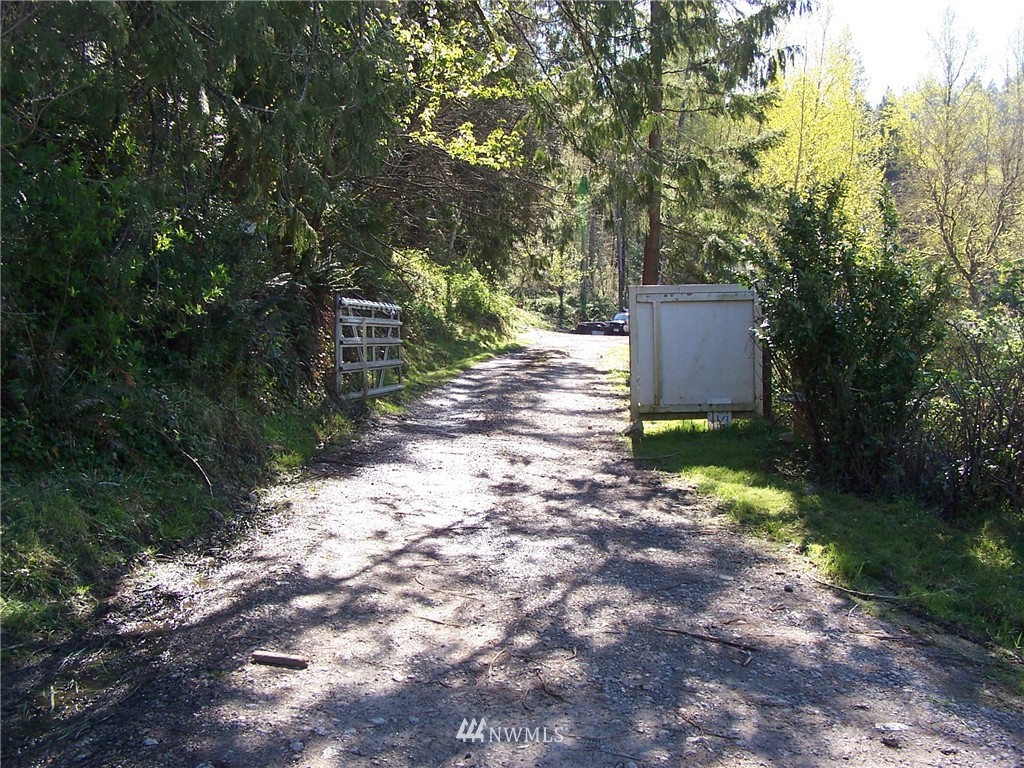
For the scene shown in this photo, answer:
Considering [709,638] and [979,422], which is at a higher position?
[979,422]

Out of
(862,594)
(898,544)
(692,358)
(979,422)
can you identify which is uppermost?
(692,358)

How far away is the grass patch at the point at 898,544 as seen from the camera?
535cm

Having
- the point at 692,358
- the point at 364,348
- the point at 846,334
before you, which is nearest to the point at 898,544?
the point at 846,334

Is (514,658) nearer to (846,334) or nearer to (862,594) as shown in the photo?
(862,594)

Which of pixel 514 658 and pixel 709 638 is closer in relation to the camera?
pixel 514 658

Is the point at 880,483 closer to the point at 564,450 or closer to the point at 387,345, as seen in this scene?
the point at 564,450

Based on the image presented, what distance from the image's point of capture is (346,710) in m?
3.83

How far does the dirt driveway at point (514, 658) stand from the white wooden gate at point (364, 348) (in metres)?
5.15

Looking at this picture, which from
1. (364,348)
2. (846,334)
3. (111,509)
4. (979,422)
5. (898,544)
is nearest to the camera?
(111,509)

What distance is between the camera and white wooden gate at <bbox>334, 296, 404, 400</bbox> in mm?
12648

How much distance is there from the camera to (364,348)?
44.1 feet

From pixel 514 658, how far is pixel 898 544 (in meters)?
3.53

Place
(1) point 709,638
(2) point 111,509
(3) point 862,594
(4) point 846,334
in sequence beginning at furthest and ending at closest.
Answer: (4) point 846,334
(2) point 111,509
(3) point 862,594
(1) point 709,638

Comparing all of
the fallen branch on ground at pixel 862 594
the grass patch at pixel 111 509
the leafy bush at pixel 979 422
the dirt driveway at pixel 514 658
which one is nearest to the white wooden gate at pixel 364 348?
the grass patch at pixel 111 509
